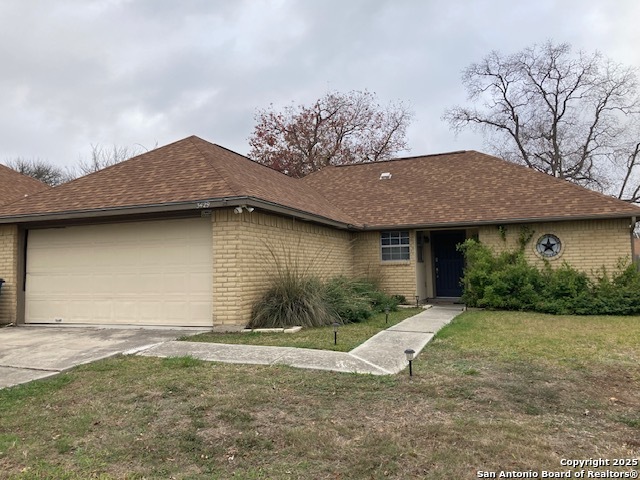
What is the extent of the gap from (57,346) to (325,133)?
27.9 m

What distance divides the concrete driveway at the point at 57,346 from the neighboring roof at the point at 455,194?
27.4ft

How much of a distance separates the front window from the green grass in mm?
5482

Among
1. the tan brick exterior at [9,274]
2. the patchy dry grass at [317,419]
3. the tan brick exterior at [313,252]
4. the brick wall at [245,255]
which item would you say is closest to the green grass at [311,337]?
the brick wall at [245,255]

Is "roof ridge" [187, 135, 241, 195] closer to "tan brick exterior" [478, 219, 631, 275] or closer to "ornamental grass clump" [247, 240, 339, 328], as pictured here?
"ornamental grass clump" [247, 240, 339, 328]

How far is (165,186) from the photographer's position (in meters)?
9.80

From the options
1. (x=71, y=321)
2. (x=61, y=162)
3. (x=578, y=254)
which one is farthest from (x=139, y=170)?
(x=61, y=162)

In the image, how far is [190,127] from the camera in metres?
30.1

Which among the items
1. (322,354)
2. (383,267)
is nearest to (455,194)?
(383,267)

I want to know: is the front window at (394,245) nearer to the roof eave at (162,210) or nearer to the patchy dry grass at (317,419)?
the roof eave at (162,210)

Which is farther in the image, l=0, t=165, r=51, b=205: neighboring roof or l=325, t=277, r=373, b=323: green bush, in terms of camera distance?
l=0, t=165, r=51, b=205: neighboring roof

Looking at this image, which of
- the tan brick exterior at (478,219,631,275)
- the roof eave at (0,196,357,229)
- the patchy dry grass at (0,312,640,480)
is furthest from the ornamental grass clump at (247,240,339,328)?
the tan brick exterior at (478,219,631,275)

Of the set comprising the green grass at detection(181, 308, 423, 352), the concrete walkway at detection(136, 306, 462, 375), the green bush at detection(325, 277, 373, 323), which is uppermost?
the green bush at detection(325, 277, 373, 323)

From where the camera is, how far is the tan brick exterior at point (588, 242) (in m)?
12.5

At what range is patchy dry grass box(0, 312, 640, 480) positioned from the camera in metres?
3.12
